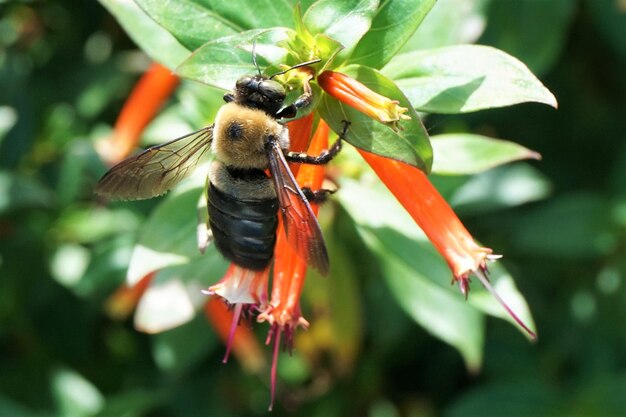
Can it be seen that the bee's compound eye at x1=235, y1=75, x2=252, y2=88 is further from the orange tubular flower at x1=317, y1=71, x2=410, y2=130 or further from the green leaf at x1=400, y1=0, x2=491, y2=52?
the green leaf at x1=400, y1=0, x2=491, y2=52

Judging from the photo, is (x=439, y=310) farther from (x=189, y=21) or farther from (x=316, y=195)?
(x=189, y=21)

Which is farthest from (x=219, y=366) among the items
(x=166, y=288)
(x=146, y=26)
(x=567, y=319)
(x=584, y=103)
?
→ (x=584, y=103)

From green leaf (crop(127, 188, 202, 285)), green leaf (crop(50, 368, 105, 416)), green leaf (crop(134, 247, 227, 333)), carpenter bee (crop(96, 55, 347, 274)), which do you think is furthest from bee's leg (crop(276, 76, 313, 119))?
green leaf (crop(50, 368, 105, 416))

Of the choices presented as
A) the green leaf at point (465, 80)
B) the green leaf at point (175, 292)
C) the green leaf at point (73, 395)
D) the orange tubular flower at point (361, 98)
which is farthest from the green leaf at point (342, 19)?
the green leaf at point (73, 395)

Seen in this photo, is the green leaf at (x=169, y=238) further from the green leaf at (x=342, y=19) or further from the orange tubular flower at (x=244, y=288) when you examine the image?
the green leaf at (x=342, y=19)

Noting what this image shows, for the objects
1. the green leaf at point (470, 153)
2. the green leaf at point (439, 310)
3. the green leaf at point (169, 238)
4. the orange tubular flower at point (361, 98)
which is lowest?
the green leaf at point (439, 310)
